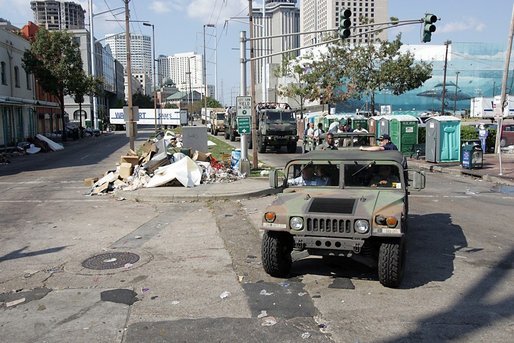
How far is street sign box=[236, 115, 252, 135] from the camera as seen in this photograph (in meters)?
17.8

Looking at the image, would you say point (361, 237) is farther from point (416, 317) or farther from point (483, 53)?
point (483, 53)

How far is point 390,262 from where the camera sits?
5.87 meters

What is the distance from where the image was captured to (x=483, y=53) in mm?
111625

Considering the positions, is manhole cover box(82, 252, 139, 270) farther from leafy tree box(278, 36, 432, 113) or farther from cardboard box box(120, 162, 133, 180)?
leafy tree box(278, 36, 432, 113)

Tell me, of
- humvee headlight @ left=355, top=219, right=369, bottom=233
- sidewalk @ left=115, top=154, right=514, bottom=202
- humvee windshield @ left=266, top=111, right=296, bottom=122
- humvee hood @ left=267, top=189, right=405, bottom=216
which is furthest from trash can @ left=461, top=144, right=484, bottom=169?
humvee headlight @ left=355, top=219, right=369, bottom=233

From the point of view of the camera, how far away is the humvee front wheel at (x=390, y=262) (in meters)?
5.85

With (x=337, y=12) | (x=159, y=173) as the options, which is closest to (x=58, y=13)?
(x=337, y=12)

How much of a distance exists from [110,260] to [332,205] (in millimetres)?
3574

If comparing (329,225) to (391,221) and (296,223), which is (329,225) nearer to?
A: (296,223)

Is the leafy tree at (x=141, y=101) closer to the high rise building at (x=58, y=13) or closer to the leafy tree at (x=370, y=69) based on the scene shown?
the high rise building at (x=58, y=13)

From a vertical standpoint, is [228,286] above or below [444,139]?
below

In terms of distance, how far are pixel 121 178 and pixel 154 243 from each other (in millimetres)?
7502

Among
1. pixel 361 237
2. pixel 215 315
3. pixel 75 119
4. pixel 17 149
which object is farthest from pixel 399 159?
pixel 75 119

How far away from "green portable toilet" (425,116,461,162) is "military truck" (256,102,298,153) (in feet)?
28.5
